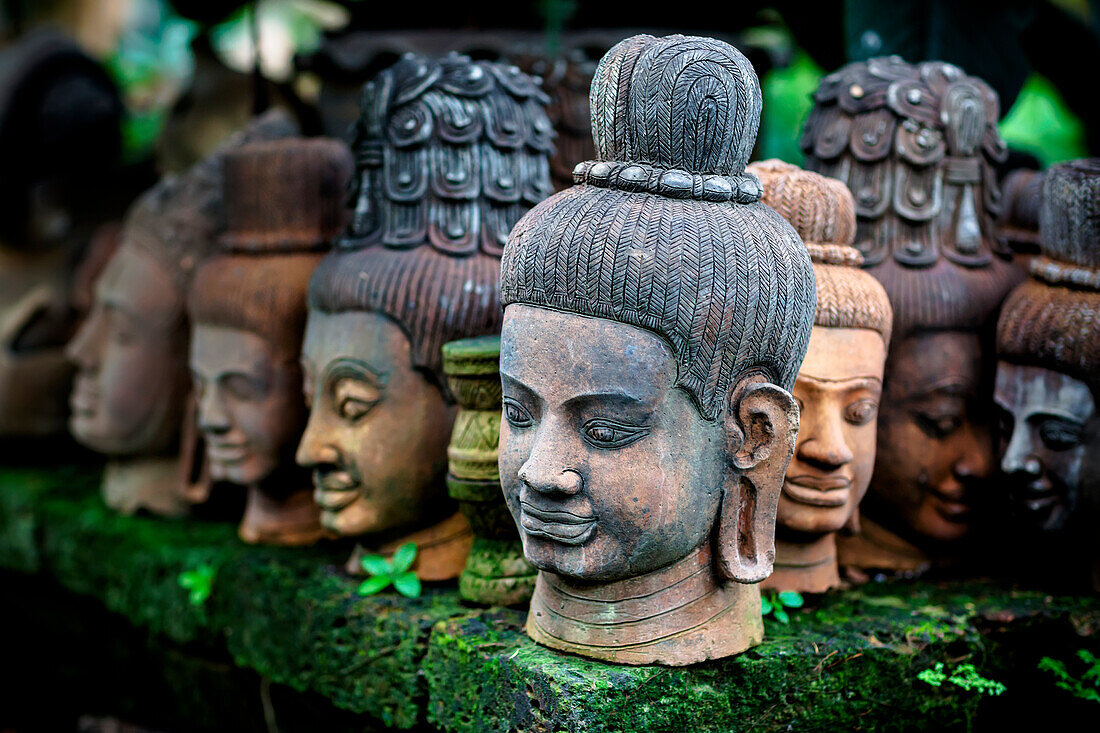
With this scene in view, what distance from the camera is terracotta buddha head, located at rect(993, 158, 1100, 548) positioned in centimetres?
381

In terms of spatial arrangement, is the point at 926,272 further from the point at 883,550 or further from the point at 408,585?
the point at 408,585

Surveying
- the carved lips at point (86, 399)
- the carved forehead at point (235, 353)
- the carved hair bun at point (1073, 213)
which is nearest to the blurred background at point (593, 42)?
the carved hair bun at point (1073, 213)

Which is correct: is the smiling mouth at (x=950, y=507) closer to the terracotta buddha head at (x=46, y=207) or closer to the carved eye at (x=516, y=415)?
A: the carved eye at (x=516, y=415)

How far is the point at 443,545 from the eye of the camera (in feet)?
13.7

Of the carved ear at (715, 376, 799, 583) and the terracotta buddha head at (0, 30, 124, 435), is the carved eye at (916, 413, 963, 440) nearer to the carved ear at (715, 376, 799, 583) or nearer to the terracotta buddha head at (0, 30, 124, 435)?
the carved ear at (715, 376, 799, 583)

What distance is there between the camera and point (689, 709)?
326 centimetres

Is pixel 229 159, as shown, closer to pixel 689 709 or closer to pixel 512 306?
pixel 512 306

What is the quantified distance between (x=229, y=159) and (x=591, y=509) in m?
2.42

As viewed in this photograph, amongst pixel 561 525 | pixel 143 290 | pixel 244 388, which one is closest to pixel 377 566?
pixel 244 388

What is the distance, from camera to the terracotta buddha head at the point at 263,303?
4559mm

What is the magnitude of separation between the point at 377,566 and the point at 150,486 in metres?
1.85

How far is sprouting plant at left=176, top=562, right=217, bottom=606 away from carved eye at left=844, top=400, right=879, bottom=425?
2.53 meters

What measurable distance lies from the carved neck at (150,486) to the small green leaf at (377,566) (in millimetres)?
1682

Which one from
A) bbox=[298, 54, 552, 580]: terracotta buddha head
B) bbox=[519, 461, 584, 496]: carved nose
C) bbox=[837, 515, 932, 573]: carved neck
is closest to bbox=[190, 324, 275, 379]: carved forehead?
bbox=[298, 54, 552, 580]: terracotta buddha head
